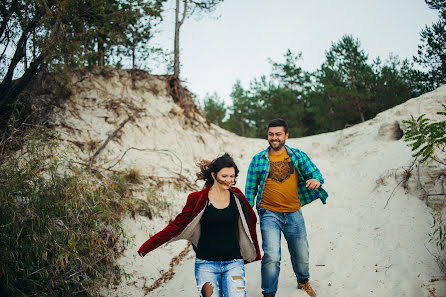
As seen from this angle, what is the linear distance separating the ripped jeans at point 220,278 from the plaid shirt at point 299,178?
1.03 metres

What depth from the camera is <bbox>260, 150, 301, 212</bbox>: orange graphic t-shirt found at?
11.4 feet

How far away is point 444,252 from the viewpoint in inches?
150

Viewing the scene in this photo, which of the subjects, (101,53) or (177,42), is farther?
(177,42)

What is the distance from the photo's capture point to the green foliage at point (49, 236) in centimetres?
344

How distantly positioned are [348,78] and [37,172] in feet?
55.8

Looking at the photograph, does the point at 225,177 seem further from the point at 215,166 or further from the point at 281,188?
the point at 281,188

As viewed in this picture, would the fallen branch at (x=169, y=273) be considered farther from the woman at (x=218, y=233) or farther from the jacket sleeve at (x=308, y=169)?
the jacket sleeve at (x=308, y=169)

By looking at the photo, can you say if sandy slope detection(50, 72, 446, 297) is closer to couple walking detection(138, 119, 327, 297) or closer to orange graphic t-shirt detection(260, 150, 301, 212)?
couple walking detection(138, 119, 327, 297)

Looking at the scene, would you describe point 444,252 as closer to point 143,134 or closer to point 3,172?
point 3,172

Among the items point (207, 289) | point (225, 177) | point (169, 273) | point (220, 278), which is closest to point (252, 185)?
point (225, 177)

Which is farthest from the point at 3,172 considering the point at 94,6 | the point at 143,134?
the point at 143,134

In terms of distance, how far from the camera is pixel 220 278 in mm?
2668

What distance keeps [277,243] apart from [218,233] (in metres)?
0.92

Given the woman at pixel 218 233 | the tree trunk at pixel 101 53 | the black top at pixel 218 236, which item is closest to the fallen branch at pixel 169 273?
the woman at pixel 218 233
